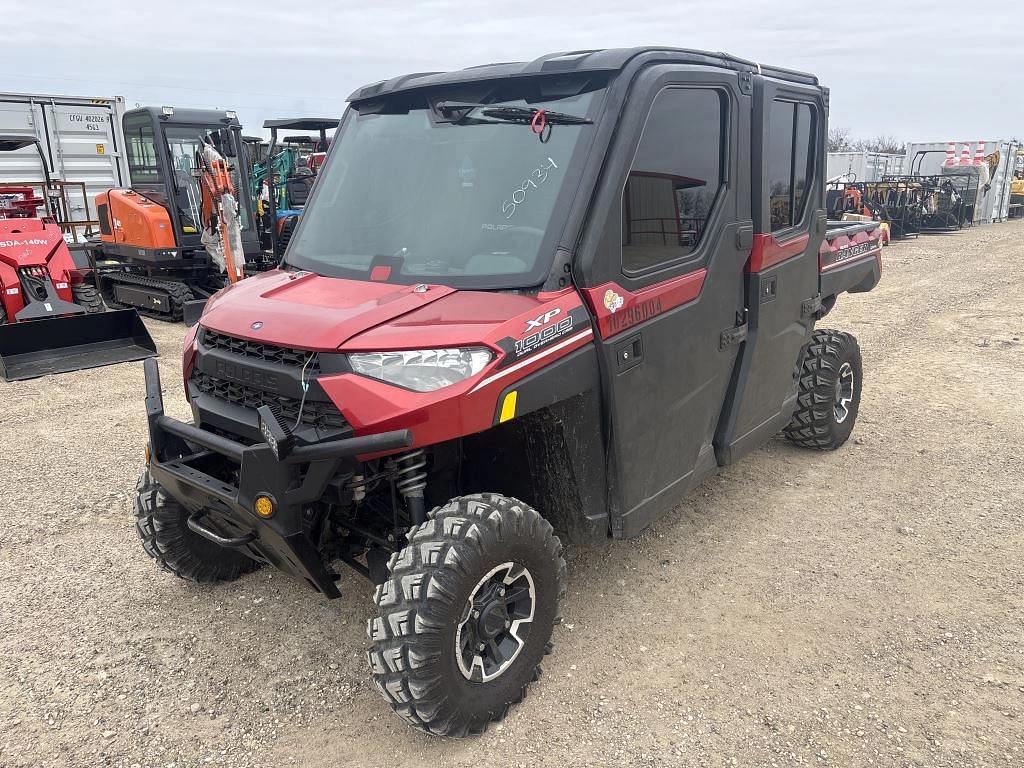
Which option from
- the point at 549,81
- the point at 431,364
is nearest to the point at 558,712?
the point at 431,364

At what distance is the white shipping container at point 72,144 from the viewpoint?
42.4 feet

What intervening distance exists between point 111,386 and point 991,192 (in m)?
28.5

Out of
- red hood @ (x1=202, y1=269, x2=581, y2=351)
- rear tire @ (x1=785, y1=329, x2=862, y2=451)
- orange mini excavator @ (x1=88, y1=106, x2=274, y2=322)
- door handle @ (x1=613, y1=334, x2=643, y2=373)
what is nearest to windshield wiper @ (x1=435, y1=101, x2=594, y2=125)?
red hood @ (x1=202, y1=269, x2=581, y2=351)

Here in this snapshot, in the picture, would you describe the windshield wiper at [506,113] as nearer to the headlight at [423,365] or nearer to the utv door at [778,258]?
the headlight at [423,365]

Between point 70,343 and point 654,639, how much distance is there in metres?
7.34

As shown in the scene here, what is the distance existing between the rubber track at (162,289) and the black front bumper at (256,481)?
7.71m

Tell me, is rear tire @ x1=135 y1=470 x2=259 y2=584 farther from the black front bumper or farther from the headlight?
the headlight

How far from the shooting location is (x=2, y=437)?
6.02m

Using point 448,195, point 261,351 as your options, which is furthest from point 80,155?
point 261,351

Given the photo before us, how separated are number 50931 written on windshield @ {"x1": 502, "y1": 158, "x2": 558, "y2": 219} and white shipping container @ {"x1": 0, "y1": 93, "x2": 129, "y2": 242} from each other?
12.7 m

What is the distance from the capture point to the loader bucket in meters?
7.87

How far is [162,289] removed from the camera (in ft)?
34.5

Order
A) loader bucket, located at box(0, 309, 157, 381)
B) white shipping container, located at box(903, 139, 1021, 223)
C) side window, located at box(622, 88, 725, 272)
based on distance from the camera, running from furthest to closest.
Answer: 1. white shipping container, located at box(903, 139, 1021, 223)
2. loader bucket, located at box(0, 309, 157, 381)
3. side window, located at box(622, 88, 725, 272)

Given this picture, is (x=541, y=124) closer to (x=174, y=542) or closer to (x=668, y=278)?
(x=668, y=278)
